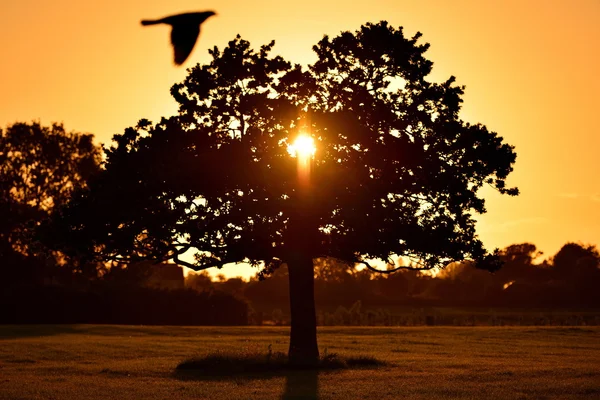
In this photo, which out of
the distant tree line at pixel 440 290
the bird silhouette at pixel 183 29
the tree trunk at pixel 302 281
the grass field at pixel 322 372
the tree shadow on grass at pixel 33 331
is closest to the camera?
the bird silhouette at pixel 183 29

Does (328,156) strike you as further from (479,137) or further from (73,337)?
(73,337)

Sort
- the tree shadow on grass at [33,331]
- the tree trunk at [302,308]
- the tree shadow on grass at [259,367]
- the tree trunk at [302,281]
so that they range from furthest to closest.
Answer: the tree shadow on grass at [33,331]
the tree trunk at [302,308]
the tree trunk at [302,281]
the tree shadow on grass at [259,367]

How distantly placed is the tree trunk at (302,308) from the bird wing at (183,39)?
2437cm

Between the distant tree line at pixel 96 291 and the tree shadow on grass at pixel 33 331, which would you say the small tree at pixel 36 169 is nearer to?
the distant tree line at pixel 96 291

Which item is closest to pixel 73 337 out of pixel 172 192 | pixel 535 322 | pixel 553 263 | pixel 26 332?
pixel 26 332

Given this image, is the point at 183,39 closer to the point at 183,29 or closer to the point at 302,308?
the point at 183,29

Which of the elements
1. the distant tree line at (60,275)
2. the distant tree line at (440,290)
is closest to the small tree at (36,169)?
the distant tree line at (60,275)

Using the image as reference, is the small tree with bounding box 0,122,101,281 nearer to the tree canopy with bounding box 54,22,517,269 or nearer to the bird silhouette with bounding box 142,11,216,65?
the tree canopy with bounding box 54,22,517,269

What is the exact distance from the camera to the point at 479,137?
35.7 m

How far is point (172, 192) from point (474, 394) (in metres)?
13.8

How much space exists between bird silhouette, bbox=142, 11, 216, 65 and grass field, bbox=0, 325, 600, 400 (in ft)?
50.2

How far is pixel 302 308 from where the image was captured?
36906mm

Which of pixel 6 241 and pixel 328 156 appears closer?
pixel 328 156

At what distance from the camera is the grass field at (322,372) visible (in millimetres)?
27219
